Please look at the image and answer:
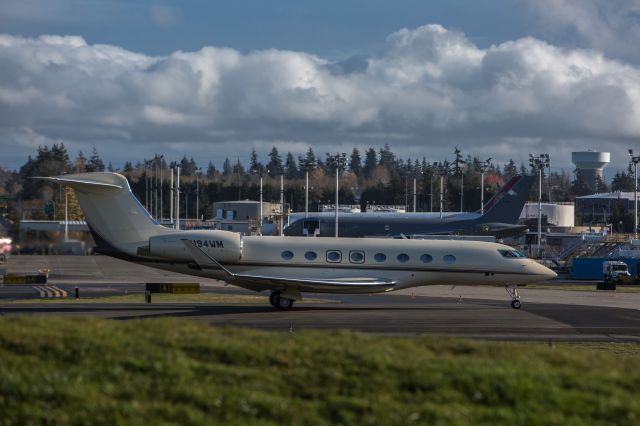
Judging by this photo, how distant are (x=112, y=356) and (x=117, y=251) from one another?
69.0 ft

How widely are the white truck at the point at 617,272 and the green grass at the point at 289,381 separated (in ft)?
172

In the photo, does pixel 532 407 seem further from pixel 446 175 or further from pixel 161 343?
pixel 446 175

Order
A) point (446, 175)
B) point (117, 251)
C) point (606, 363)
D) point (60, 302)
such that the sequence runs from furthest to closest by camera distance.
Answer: point (446, 175) < point (60, 302) < point (117, 251) < point (606, 363)

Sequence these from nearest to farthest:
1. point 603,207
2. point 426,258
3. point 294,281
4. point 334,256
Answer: point 294,281
point 334,256
point 426,258
point 603,207

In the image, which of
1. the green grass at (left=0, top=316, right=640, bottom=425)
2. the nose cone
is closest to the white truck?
the nose cone

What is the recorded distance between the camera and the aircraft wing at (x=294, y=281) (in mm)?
32312

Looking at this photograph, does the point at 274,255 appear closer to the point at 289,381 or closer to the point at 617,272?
the point at 289,381

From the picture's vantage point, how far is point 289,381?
1175cm

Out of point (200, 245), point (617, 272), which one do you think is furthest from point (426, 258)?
point (617, 272)

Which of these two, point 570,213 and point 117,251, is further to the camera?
point 570,213

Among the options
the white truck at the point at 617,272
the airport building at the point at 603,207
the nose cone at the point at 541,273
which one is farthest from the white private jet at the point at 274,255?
the airport building at the point at 603,207

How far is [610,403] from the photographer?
10.9 metres

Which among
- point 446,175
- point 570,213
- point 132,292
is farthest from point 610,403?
point 446,175

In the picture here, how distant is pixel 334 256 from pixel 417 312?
4013 millimetres
